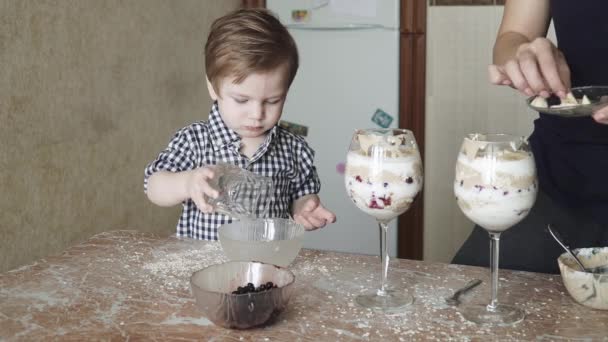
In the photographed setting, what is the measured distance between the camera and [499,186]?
1.05 meters

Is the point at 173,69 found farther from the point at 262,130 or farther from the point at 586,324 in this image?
the point at 586,324

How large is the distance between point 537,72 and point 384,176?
13.8 inches

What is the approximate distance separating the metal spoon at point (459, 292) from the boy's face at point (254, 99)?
628mm

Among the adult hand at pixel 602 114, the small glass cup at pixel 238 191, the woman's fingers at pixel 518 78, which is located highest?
the woman's fingers at pixel 518 78

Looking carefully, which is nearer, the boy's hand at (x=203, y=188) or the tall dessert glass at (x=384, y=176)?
the tall dessert glass at (x=384, y=176)

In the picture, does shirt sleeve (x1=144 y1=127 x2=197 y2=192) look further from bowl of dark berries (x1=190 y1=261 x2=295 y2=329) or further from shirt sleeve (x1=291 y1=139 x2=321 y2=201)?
bowl of dark berries (x1=190 y1=261 x2=295 y2=329)

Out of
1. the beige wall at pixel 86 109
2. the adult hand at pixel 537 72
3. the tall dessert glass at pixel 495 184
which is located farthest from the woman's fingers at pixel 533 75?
the beige wall at pixel 86 109

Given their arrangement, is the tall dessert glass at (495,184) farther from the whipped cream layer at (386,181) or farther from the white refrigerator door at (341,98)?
the white refrigerator door at (341,98)

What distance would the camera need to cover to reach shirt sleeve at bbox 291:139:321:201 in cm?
190

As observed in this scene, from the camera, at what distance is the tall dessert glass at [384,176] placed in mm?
1134

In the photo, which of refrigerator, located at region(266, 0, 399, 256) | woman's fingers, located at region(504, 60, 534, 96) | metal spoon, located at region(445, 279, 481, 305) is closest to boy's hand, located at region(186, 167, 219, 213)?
metal spoon, located at region(445, 279, 481, 305)

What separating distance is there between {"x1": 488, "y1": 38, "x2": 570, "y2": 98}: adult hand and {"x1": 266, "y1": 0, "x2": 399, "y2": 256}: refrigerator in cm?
218

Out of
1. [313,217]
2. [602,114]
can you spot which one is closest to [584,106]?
[602,114]

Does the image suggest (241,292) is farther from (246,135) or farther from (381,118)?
(381,118)
